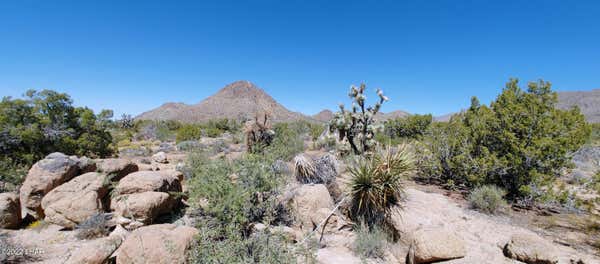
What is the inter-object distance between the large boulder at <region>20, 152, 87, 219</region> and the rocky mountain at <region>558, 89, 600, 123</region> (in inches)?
2651

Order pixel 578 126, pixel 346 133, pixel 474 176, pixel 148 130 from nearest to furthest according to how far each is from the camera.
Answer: pixel 578 126, pixel 474 176, pixel 346 133, pixel 148 130

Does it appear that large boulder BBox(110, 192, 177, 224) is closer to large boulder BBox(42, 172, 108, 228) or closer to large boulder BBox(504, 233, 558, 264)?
large boulder BBox(42, 172, 108, 228)

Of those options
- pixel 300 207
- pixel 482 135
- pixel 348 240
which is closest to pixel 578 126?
pixel 482 135

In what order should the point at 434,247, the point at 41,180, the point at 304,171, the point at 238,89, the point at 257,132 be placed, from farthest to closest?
the point at 238,89 → the point at 257,132 → the point at 304,171 → the point at 41,180 → the point at 434,247

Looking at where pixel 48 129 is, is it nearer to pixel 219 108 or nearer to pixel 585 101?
pixel 219 108

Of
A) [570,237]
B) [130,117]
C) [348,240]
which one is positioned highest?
[130,117]

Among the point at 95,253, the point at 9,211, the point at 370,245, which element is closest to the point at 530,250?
the point at 370,245

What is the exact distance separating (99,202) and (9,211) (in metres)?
1.71

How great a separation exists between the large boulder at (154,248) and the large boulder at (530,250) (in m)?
5.09

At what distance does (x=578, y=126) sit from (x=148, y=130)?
33015 millimetres

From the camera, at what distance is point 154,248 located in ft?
11.0

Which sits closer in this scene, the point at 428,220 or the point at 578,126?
the point at 428,220

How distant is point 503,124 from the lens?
647 cm

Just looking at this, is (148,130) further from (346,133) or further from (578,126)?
(578,126)
